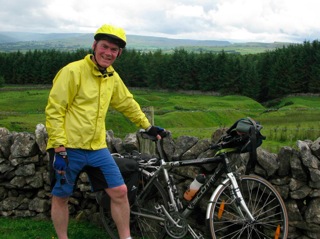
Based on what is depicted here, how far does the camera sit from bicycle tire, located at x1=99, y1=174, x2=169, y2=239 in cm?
582

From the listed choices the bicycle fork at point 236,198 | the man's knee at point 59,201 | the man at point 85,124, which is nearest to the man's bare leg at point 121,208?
the man at point 85,124

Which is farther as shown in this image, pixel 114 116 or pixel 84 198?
pixel 114 116

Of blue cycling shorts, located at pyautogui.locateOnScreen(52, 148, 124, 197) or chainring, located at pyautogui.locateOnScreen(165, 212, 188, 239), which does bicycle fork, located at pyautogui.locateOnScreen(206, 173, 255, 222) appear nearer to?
chainring, located at pyautogui.locateOnScreen(165, 212, 188, 239)

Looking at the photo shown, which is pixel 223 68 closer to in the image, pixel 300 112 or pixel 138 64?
pixel 138 64

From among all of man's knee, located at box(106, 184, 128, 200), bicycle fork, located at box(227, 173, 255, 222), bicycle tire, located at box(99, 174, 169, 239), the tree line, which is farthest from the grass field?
the tree line

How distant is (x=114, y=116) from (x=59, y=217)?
34.6 meters

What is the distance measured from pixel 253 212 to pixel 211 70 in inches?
3661

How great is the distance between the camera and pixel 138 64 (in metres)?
108

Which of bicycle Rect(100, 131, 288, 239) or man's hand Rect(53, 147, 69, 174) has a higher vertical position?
man's hand Rect(53, 147, 69, 174)

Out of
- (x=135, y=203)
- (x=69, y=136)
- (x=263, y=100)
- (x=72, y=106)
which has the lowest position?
(x=263, y=100)

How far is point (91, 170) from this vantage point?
5.15 meters

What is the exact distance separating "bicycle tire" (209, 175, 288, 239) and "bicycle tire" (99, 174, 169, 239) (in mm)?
755

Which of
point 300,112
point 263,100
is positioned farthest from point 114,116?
point 263,100

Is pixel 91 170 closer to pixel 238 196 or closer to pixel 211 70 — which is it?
pixel 238 196
